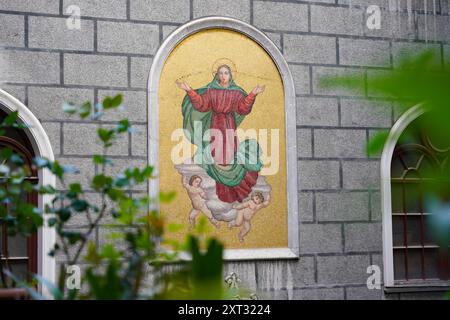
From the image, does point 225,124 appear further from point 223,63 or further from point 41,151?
point 41,151

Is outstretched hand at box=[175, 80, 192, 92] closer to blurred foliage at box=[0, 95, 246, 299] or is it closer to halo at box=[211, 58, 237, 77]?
halo at box=[211, 58, 237, 77]

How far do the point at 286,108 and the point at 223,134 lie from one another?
0.90 meters

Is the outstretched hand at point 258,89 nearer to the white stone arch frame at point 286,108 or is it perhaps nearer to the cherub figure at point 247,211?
the white stone arch frame at point 286,108

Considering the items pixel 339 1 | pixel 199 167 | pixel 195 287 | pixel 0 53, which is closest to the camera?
pixel 195 287

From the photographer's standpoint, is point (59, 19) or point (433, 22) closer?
point (59, 19)

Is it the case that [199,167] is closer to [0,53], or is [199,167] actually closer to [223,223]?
[223,223]

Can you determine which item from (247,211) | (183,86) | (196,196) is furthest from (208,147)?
(247,211)

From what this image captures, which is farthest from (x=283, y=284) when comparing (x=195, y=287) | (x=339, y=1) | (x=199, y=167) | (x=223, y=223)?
(x=195, y=287)

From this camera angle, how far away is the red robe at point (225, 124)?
332 inches

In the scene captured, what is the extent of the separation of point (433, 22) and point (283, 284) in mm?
4051

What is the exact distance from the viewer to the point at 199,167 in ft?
27.5

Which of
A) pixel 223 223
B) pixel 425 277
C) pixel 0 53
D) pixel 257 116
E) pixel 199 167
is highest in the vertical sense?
pixel 0 53

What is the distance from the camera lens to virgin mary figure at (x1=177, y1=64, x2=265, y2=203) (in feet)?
27.6

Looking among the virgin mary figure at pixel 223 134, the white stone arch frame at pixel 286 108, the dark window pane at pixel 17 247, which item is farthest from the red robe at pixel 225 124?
the dark window pane at pixel 17 247
